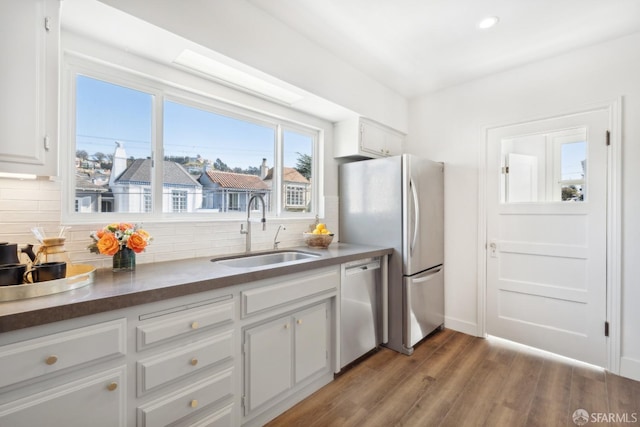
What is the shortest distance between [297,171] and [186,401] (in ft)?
6.78

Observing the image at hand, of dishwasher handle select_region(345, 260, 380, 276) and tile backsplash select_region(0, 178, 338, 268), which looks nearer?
tile backsplash select_region(0, 178, 338, 268)

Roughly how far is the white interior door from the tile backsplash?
76.1 inches

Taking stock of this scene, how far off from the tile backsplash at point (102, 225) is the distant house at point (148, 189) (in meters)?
0.16

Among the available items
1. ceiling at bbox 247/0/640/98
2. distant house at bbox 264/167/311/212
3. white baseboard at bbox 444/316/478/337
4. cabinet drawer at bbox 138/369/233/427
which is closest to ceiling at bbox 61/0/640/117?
ceiling at bbox 247/0/640/98

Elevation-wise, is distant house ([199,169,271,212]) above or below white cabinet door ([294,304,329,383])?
above

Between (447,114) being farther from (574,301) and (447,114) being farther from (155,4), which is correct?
(155,4)

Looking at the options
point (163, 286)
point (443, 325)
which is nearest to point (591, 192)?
point (443, 325)

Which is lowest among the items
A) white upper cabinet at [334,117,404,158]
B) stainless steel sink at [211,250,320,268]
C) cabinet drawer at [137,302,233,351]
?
cabinet drawer at [137,302,233,351]

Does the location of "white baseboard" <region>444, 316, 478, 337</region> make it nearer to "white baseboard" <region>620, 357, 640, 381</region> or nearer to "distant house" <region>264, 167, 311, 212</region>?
"white baseboard" <region>620, 357, 640, 381</region>

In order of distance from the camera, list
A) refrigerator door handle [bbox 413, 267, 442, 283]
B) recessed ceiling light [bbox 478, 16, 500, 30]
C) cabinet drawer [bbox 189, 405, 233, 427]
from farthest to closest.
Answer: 1. refrigerator door handle [bbox 413, 267, 442, 283]
2. recessed ceiling light [bbox 478, 16, 500, 30]
3. cabinet drawer [bbox 189, 405, 233, 427]

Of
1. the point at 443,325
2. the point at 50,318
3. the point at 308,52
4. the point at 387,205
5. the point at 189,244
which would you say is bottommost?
the point at 443,325

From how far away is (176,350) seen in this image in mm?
1316

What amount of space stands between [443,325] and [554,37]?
9.02ft

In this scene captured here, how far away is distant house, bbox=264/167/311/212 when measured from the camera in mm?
2811
